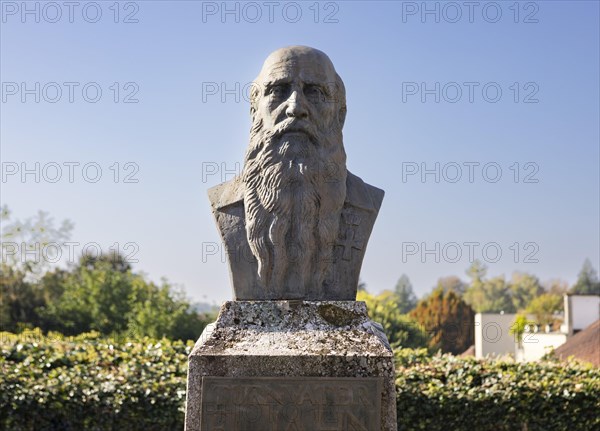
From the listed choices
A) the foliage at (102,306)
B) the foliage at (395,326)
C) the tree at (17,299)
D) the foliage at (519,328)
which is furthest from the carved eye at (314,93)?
the tree at (17,299)

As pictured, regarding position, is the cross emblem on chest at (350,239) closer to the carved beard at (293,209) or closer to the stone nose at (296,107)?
the carved beard at (293,209)

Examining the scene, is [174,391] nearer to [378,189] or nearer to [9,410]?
[9,410]

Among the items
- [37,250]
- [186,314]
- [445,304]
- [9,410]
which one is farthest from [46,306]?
[445,304]

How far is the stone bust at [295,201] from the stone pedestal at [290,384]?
1.47 feet

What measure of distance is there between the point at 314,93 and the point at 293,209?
0.73m

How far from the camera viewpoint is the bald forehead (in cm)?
445

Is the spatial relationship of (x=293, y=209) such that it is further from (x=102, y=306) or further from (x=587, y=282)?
(x=587, y=282)

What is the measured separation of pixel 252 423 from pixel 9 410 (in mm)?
4536

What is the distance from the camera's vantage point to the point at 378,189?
475 cm

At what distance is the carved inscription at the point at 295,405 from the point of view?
12.6 ft

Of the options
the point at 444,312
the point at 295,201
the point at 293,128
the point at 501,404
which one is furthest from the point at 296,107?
the point at 444,312

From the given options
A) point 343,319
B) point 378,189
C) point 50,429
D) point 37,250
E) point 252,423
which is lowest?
point 50,429

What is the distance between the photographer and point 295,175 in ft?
14.2

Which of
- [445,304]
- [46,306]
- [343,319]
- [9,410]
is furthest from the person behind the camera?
[445,304]
